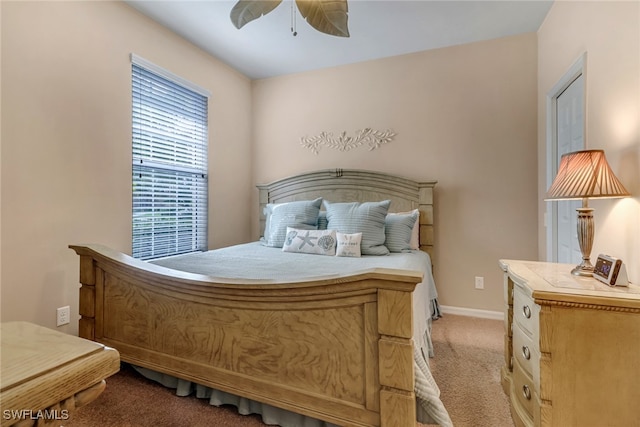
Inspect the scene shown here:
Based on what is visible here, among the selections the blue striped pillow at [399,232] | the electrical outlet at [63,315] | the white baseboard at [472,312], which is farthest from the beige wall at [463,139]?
the electrical outlet at [63,315]

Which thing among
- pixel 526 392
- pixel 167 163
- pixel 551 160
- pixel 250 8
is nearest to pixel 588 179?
pixel 526 392

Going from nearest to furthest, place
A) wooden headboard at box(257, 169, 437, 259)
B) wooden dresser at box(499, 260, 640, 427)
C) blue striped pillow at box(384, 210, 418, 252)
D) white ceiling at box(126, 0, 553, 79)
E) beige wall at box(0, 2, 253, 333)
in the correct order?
wooden dresser at box(499, 260, 640, 427), beige wall at box(0, 2, 253, 333), white ceiling at box(126, 0, 553, 79), blue striped pillow at box(384, 210, 418, 252), wooden headboard at box(257, 169, 437, 259)

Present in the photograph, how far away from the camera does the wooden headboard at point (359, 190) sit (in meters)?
3.05

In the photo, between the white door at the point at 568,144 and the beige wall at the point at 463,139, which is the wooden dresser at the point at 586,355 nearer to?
the white door at the point at 568,144

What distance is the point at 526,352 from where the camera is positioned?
1.37 m

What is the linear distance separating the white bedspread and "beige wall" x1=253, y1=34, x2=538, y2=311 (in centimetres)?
62

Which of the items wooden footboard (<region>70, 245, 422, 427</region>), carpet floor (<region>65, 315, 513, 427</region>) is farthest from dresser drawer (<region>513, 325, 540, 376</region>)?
wooden footboard (<region>70, 245, 422, 427</region>)

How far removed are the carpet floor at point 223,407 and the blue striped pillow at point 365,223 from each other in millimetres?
933

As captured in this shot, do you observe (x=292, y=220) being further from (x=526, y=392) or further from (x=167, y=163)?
(x=526, y=392)

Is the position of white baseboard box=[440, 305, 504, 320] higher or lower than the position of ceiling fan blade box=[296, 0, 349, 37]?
lower

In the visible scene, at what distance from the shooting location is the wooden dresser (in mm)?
1097

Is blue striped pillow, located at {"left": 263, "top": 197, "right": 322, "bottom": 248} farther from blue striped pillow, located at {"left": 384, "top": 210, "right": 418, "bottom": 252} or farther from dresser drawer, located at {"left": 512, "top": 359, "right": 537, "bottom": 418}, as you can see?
dresser drawer, located at {"left": 512, "top": 359, "right": 537, "bottom": 418}

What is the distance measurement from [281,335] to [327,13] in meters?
1.73

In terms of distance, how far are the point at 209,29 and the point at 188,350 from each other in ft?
9.02
